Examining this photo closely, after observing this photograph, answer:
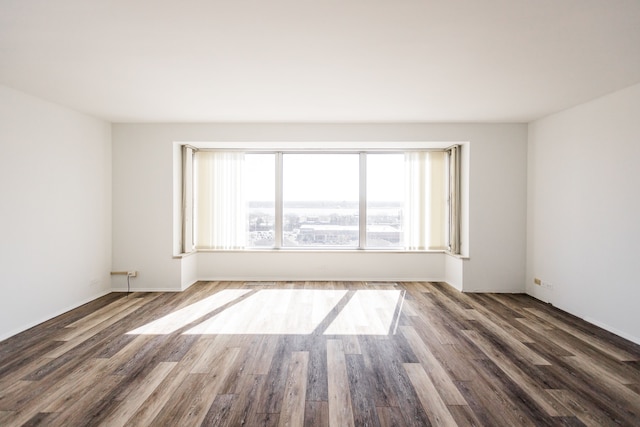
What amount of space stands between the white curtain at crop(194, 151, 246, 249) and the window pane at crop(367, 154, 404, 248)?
236 cm

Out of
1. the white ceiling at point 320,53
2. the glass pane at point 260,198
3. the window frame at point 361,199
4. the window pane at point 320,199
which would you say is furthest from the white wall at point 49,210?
the window pane at point 320,199

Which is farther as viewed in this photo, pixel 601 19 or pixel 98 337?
pixel 98 337

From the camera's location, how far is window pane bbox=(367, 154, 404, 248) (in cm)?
579

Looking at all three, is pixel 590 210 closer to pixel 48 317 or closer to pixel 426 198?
pixel 426 198

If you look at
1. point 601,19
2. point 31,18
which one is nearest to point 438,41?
point 601,19

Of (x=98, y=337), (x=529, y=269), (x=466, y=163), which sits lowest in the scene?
(x=98, y=337)

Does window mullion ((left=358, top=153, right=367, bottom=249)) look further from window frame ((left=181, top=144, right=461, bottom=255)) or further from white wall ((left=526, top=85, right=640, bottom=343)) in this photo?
white wall ((left=526, top=85, right=640, bottom=343))

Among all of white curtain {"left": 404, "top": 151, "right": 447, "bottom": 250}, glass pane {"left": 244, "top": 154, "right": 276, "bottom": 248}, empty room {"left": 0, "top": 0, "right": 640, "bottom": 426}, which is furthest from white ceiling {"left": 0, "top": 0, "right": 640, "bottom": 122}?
glass pane {"left": 244, "top": 154, "right": 276, "bottom": 248}

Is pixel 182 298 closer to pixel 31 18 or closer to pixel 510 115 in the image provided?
pixel 31 18

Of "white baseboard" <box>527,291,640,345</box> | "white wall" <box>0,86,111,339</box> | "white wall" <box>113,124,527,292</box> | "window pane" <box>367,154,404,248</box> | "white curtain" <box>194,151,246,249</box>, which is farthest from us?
"window pane" <box>367,154,404,248</box>

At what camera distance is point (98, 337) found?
10.7 feet

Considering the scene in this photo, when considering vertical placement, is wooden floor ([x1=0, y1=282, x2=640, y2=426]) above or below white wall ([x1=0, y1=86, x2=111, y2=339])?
below

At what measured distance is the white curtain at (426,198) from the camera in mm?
5621

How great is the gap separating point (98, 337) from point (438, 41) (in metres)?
4.18
